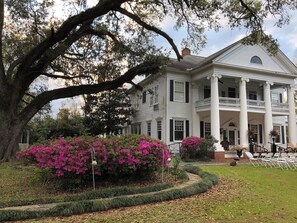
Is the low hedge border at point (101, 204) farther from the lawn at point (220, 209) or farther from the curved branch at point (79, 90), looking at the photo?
the curved branch at point (79, 90)

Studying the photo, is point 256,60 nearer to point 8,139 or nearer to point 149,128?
point 149,128

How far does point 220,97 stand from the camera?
24438 millimetres

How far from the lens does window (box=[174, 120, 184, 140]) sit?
79.6 feet

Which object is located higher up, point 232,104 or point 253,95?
point 253,95

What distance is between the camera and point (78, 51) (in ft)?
63.5

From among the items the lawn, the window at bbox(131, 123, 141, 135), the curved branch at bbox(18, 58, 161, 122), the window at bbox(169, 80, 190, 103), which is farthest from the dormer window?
the lawn

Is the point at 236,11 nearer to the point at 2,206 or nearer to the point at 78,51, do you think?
the point at 78,51

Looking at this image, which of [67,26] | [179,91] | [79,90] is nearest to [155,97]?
[179,91]

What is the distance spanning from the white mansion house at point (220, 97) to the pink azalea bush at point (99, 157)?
13.7 meters

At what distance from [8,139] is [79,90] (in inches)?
189

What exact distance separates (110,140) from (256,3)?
31.3 ft

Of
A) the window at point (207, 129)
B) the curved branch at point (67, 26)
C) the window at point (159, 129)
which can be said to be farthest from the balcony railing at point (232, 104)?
the curved branch at point (67, 26)

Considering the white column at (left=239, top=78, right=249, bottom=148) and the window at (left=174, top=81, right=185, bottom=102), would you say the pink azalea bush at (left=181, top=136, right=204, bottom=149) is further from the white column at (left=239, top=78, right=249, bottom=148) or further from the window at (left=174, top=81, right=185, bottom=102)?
the window at (left=174, top=81, right=185, bottom=102)

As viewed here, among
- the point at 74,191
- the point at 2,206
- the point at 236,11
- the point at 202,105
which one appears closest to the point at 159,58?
the point at 236,11
